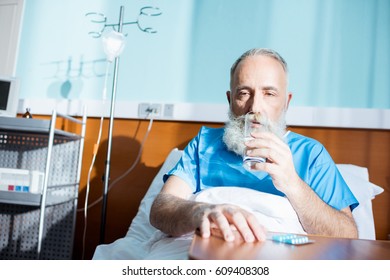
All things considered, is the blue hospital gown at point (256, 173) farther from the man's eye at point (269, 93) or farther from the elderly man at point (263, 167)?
the man's eye at point (269, 93)

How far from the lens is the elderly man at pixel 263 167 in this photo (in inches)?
29.4

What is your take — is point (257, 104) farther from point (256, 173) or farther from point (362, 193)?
point (362, 193)

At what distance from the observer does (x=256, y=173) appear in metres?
1.00

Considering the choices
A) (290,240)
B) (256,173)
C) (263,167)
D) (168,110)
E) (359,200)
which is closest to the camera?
(290,240)

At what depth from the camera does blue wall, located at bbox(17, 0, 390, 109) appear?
151 cm

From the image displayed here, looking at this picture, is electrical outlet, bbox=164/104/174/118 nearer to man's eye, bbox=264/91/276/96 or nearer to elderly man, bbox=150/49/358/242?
elderly man, bbox=150/49/358/242

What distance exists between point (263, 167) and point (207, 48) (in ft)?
3.55

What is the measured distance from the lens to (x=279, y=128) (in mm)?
1060

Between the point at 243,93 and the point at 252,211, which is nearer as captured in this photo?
the point at 252,211

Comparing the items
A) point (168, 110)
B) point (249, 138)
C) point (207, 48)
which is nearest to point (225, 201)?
point (249, 138)

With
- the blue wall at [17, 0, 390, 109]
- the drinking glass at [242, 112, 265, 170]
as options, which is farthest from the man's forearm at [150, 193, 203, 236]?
the blue wall at [17, 0, 390, 109]

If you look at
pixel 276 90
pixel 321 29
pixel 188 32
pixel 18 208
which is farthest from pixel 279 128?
pixel 18 208
